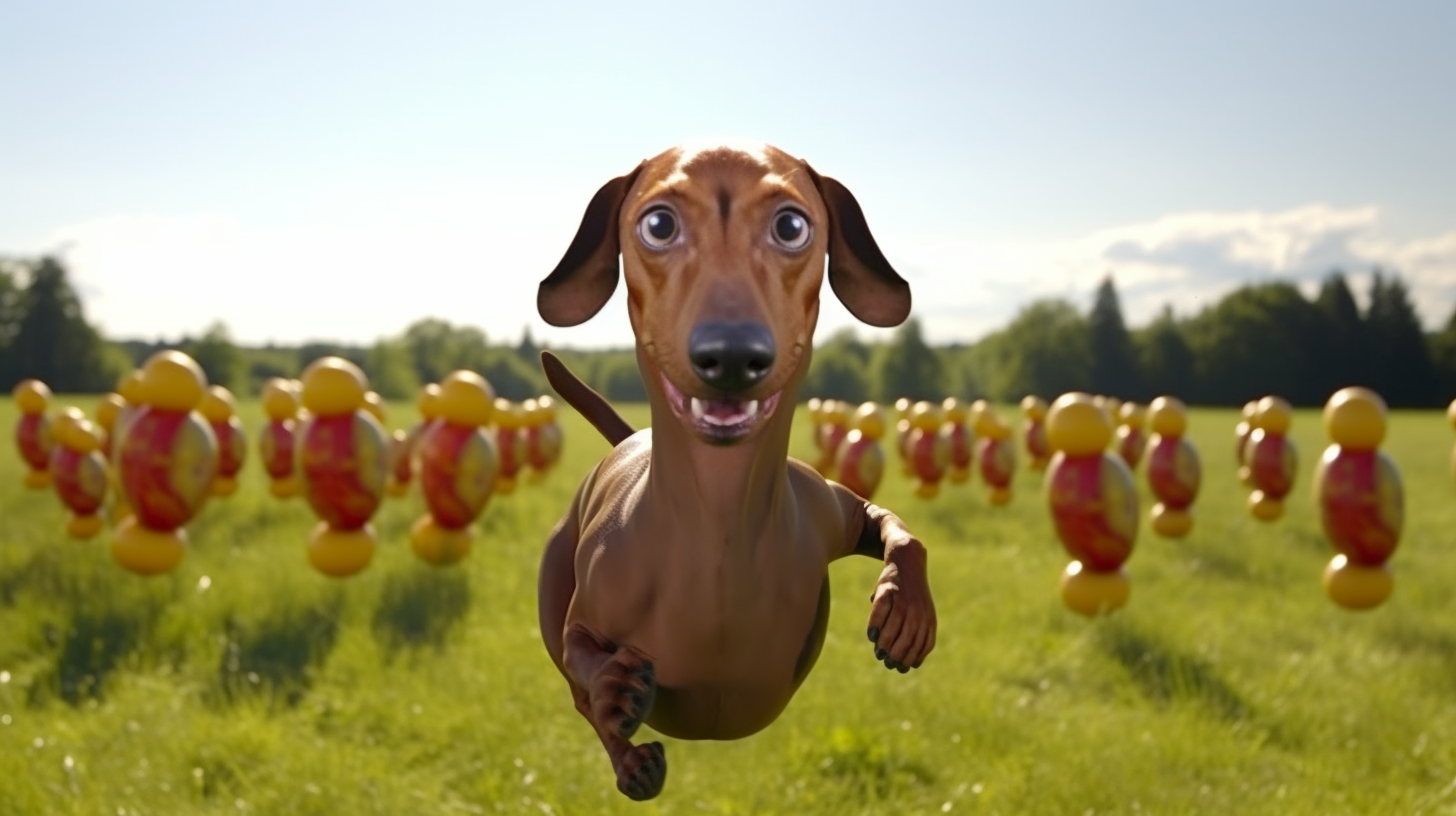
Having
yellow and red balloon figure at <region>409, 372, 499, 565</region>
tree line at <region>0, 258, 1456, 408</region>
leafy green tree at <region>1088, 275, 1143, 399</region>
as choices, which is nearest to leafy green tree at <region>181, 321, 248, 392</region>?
tree line at <region>0, 258, 1456, 408</region>

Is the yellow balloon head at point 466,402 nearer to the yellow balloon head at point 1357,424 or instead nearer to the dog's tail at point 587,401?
the yellow balloon head at point 1357,424

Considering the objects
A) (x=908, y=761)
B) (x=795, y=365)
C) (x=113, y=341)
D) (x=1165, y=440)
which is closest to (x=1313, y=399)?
(x=1165, y=440)

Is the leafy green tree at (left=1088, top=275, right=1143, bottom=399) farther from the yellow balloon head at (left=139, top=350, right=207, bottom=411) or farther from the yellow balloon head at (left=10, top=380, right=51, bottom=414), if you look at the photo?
the yellow balloon head at (left=139, top=350, right=207, bottom=411)

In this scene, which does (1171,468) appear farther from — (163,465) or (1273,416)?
(163,465)

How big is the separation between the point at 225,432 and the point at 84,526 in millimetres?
1471

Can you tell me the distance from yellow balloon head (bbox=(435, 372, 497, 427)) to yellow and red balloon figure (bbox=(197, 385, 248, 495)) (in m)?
3.15

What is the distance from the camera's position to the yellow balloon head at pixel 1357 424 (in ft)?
20.5

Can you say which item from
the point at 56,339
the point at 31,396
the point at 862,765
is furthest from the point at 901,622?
the point at 56,339

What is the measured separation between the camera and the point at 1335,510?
20.4 ft

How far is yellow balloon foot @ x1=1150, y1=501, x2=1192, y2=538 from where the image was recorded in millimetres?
9438

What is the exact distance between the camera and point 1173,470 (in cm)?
924

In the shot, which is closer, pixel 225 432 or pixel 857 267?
pixel 857 267

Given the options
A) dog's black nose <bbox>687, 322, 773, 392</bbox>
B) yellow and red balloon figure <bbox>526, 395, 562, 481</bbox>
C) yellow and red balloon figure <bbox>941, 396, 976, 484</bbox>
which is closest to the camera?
dog's black nose <bbox>687, 322, 773, 392</bbox>

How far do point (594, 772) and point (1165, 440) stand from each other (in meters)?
6.21
